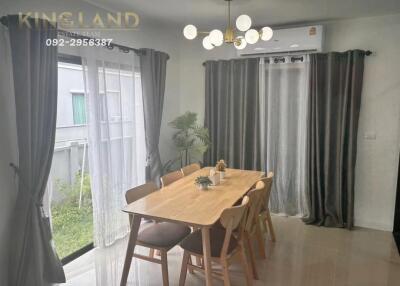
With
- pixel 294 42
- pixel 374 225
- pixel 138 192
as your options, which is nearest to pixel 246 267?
pixel 138 192

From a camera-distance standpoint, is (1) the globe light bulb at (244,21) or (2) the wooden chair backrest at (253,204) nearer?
(1) the globe light bulb at (244,21)

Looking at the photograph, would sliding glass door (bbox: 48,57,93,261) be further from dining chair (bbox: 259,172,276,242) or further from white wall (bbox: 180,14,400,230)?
white wall (bbox: 180,14,400,230)

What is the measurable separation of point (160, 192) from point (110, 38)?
1.67 m

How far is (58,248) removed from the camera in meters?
2.86

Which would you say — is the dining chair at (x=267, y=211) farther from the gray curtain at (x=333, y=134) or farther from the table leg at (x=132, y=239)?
the table leg at (x=132, y=239)

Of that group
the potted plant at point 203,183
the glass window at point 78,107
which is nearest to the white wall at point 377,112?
the potted plant at point 203,183

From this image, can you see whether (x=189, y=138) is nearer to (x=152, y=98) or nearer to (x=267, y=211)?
(x=152, y=98)

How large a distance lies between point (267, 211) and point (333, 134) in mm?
1296

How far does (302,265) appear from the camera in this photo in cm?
275

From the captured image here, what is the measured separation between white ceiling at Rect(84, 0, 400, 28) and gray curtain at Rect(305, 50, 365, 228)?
0.46m

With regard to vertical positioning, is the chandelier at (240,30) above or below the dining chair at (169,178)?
above

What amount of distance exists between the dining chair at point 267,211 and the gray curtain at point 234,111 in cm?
86

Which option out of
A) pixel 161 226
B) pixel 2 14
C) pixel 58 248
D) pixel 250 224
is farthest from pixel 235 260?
pixel 2 14

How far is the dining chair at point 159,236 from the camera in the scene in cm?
228
